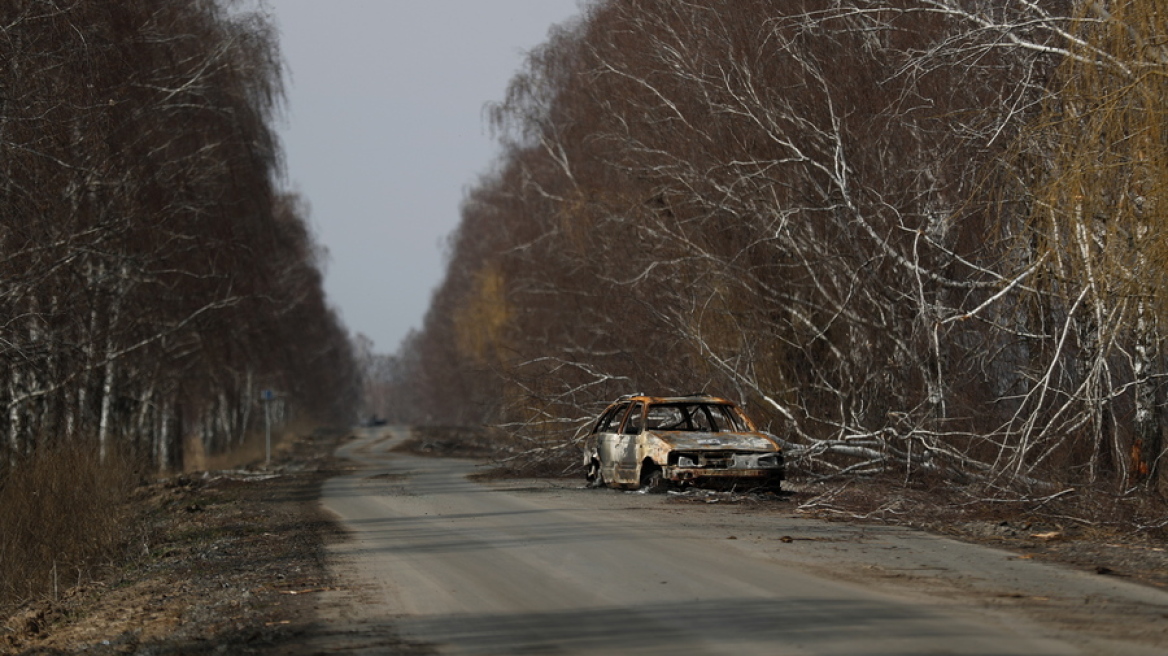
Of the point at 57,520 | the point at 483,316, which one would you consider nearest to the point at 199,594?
the point at 57,520

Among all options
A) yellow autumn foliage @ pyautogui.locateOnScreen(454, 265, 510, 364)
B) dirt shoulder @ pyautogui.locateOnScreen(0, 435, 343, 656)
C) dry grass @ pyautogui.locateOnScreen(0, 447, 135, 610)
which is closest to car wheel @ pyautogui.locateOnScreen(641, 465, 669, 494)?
dirt shoulder @ pyautogui.locateOnScreen(0, 435, 343, 656)

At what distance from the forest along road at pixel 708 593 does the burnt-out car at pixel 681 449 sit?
6.72ft

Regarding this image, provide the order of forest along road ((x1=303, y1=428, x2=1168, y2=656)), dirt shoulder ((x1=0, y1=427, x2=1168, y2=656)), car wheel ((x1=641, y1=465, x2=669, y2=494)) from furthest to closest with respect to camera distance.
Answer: car wheel ((x1=641, y1=465, x2=669, y2=494)), dirt shoulder ((x1=0, y1=427, x2=1168, y2=656)), forest along road ((x1=303, y1=428, x2=1168, y2=656))

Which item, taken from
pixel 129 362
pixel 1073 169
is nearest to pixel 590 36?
pixel 129 362

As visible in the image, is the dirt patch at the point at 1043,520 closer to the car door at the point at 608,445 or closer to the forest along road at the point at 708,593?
the forest along road at the point at 708,593

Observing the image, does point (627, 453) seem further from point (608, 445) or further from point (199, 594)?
point (199, 594)

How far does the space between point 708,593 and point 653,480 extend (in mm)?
9317

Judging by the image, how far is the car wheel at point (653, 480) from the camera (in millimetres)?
18781

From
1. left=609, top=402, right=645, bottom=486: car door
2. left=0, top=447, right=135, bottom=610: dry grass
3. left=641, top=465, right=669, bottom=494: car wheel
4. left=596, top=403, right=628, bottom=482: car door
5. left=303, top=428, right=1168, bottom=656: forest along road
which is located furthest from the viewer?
left=596, top=403, right=628, bottom=482: car door

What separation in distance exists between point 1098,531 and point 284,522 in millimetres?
9609

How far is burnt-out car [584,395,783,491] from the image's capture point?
17.7 m

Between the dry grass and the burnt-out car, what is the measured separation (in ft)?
22.8

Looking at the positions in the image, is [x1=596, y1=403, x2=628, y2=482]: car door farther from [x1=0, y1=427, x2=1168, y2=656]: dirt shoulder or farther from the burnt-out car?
[x1=0, y1=427, x2=1168, y2=656]: dirt shoulder

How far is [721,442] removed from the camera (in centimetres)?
1788
